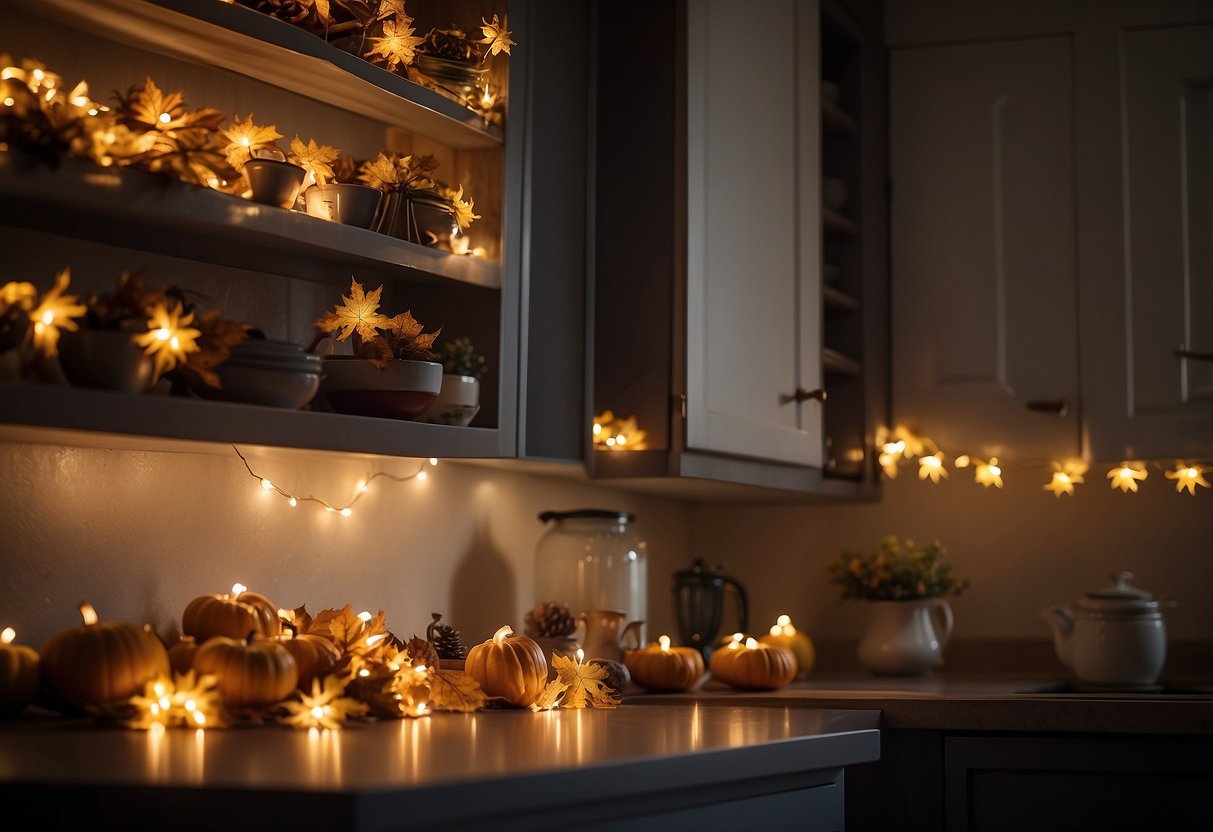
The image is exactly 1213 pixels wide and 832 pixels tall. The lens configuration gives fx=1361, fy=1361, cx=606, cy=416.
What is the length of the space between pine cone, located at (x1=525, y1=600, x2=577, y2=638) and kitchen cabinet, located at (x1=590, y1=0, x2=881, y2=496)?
231 mm

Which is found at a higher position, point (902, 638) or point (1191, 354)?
point (1191, 354)

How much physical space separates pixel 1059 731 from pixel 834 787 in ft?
1.82

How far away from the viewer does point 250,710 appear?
1476mm

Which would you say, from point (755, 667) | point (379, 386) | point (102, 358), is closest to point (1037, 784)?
point (755, 667)

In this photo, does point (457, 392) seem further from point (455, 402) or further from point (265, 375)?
point (265, 375)

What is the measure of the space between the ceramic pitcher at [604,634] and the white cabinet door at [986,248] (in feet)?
3.15

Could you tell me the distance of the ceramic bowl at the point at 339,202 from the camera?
171cm

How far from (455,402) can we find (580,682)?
0.41 metres

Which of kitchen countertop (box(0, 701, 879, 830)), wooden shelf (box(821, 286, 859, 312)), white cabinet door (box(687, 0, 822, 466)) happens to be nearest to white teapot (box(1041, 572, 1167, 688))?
white cabinet door (box(687, 0, 822, 466))

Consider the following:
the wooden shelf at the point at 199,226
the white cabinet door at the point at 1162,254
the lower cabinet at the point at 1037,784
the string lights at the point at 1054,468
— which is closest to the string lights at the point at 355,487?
the wooden shelf at the point at 199,226

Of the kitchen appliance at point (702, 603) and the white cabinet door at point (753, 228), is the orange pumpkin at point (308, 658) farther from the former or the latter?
the kitchen appliance at point (702, 603)

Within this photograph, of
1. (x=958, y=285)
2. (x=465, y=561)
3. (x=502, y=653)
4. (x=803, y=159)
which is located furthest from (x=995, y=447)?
(x=502, y=653)

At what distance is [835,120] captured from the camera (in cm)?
290

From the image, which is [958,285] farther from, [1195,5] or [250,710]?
[250,710]
